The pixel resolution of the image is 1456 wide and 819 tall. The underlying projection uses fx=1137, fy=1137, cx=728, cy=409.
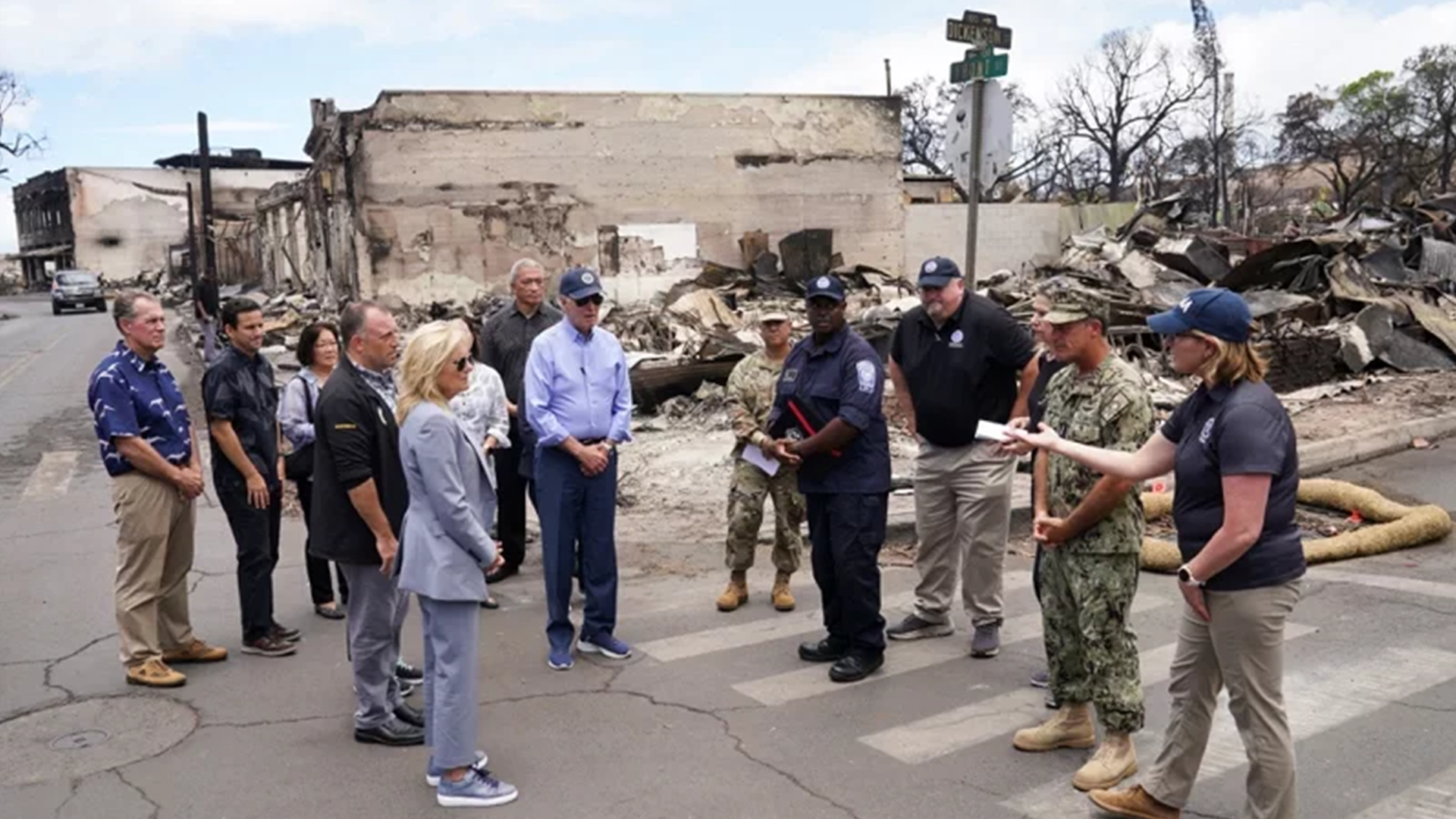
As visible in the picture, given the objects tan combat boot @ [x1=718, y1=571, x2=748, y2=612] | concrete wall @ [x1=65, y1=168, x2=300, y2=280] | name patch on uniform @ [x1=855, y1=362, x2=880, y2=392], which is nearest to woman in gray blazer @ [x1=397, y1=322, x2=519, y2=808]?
name patch on uniform @ [x1=855, y1=362, x2=880, y2=392]

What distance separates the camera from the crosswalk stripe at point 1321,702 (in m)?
4.35

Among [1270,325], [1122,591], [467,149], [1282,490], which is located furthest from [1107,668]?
[467,149]

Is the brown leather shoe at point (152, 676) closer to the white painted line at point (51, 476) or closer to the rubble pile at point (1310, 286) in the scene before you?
the white painted line at point (51, 476)

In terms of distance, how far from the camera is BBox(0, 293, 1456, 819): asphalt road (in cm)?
437

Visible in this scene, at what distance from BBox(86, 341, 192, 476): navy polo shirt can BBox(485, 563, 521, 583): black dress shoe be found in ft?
7.28

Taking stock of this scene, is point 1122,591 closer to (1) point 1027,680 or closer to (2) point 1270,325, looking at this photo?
(1) point 1027,680

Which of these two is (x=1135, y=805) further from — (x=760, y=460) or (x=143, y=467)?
(x=143, y=467)

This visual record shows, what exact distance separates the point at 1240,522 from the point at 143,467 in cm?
488

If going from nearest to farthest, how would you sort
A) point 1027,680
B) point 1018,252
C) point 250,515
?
point 1027,680 → point 250,515 → point 1018,252

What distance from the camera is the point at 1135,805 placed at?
4.08 meters

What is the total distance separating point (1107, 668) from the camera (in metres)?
4.45

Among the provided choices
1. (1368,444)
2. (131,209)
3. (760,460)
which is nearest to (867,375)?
(760,460)

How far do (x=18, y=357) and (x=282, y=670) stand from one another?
23.4 meters

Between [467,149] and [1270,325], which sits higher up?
[467,149]
